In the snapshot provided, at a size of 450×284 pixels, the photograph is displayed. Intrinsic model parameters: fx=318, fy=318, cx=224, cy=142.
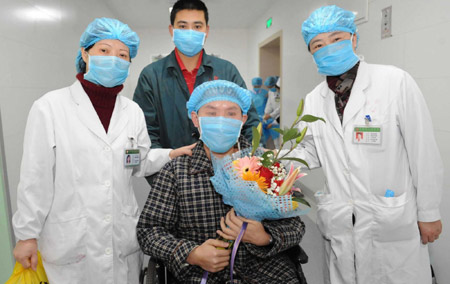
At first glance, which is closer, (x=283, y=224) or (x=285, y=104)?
(x=283, y=224)

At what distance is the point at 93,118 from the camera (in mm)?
1499

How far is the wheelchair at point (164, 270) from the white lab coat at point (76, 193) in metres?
0.20

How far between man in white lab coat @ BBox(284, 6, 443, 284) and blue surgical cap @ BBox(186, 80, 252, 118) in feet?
1.58

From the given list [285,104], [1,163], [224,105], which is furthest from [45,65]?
[285,104]

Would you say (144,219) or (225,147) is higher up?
(225,147)

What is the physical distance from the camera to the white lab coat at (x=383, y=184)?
1.50 m

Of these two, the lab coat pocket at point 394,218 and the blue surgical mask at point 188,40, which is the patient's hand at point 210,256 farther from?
the blue surgical mask at point 188,40

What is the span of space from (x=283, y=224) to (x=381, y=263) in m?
0.55

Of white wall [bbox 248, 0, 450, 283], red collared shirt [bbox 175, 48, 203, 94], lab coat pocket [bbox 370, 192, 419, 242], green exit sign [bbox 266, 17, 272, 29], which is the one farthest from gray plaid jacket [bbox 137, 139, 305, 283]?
green exit sign [bbox 266, 17, 272, 29]

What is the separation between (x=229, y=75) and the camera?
2.15m

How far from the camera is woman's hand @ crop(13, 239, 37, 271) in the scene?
1332 mm

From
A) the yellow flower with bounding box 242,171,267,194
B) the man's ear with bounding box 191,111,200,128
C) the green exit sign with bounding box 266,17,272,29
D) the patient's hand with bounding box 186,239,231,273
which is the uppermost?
the green exit sign with bounding box 266,17,272,29

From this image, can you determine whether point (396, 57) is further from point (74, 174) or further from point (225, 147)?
point (74, 174)

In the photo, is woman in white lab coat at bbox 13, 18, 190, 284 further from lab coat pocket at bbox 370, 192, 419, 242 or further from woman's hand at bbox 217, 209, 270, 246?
lab coat pocket at bbox 370, 192, 419, 242
